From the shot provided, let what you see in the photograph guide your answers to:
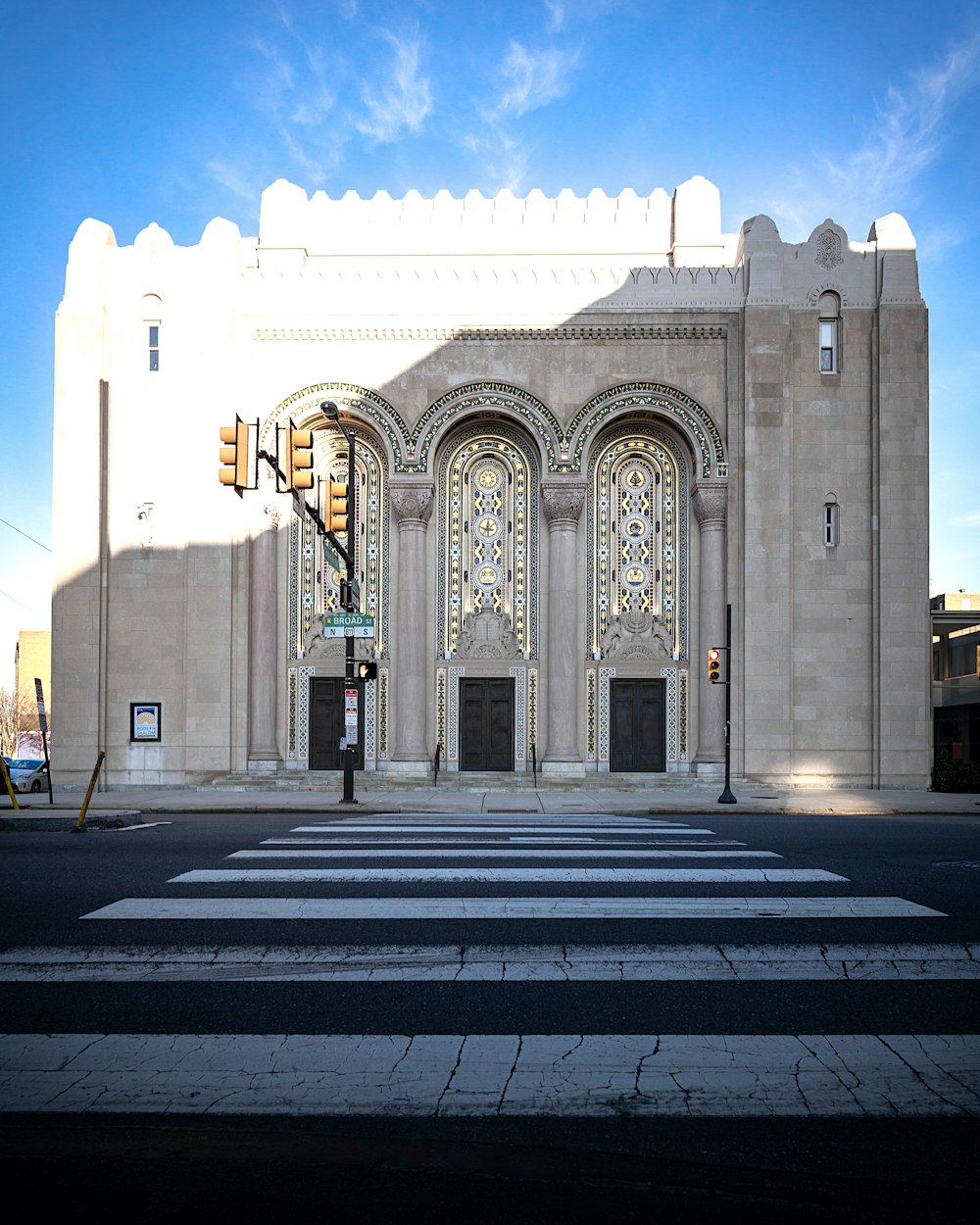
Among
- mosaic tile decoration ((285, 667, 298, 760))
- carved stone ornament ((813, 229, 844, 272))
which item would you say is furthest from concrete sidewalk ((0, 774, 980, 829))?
carved stone ornament ((813, 229, 844, 272))

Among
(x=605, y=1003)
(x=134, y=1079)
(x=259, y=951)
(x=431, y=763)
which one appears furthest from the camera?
(x=431, y=763)

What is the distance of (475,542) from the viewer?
95.3ft

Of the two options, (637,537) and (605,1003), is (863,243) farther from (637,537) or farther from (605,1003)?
(605,1003)

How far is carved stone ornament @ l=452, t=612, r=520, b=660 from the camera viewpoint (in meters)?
28.6

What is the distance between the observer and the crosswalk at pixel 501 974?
4.50 m

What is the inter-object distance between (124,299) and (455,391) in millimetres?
9965

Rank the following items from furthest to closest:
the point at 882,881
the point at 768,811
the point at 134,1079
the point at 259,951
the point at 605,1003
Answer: the point at 768,811
the point at 882,881
the point at 259,951
the point at 605,1003
the point at 134,1079

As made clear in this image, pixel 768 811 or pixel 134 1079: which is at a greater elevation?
pixel 134 1079

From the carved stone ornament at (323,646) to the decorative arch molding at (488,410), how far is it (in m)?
5.12

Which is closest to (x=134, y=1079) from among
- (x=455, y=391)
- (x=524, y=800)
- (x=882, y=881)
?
(x=882, y=881)

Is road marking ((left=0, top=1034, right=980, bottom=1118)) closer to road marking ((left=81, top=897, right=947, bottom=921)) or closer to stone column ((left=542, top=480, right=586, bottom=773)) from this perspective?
road marking ((left=81, top=897, right=947, bottom=921))

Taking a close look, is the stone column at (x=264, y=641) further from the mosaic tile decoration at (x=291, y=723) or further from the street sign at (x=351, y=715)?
the street sign at (x=351, y=715)

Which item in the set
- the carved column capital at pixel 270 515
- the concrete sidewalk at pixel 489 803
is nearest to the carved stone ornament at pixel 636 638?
the concrete sidewalk at pixel 489 803

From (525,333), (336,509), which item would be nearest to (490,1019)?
(336,509)
